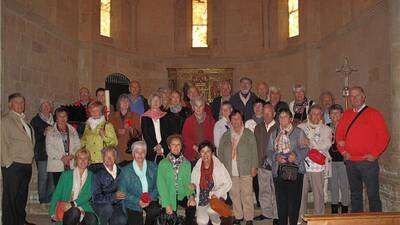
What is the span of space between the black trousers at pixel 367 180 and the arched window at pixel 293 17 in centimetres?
933

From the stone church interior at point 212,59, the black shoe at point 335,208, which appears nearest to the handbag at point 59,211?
the stone church interior at point 212,59

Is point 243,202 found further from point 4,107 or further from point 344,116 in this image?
point 4,107

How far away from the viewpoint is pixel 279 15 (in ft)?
50.9

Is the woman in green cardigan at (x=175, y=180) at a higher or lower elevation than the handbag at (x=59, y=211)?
higher

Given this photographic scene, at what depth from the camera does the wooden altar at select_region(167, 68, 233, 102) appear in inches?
612

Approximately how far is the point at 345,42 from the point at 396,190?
546 cm

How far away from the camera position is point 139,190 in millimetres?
5930

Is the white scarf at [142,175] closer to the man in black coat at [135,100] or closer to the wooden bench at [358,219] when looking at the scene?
the man in black coat at [135,100]

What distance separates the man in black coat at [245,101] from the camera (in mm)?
7766

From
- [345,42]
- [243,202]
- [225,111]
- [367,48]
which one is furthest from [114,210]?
[345,42]

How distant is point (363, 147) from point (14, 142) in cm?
473

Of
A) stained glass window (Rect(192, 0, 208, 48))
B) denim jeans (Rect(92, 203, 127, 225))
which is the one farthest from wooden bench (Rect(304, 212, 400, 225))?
stained glass window (Rect(192, 0, 208, 48))

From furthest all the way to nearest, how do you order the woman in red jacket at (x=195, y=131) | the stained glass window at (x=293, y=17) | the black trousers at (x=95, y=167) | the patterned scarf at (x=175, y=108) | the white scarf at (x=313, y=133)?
the stained glass window at (x=293, y=17) < the patterned scarf at (x=175, y=108) < the woman in red jacket at (x=195, y=131) < the white scarf at (x=313, y=133) < the black trousers at (x=95, y=167)

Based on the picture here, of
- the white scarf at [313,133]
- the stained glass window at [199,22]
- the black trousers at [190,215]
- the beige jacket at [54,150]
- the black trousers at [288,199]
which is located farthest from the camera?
the stained glass window at [199,22]
